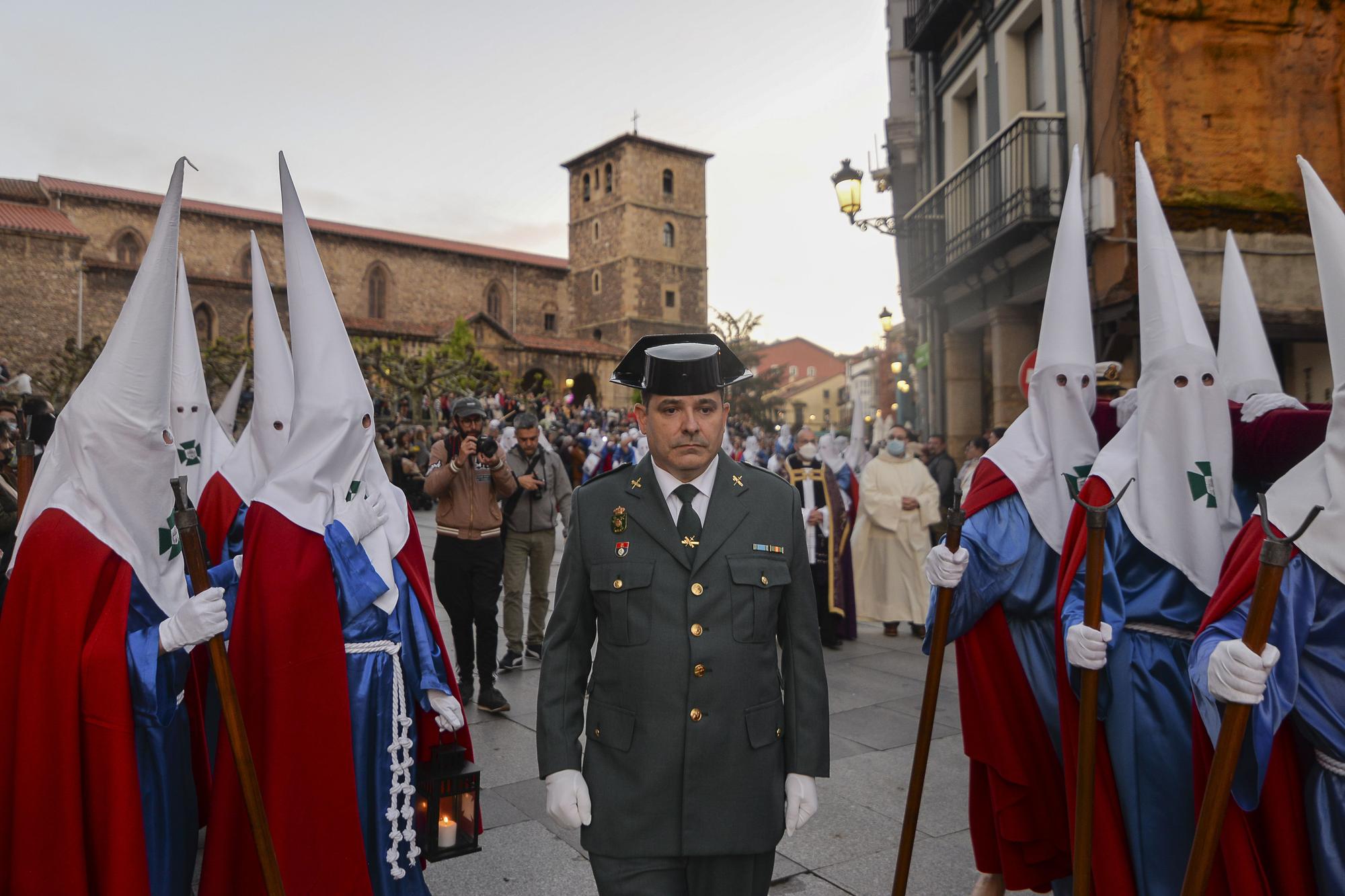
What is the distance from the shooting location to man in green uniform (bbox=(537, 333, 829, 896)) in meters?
2.31

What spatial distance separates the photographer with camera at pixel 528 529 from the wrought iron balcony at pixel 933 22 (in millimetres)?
10268

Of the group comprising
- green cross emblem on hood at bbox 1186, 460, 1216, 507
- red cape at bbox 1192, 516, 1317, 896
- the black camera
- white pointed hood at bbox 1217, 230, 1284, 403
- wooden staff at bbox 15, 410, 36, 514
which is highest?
white pointed hood at bbox 1217, 230, 1284, 403

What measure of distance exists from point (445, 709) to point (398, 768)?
0.81ft

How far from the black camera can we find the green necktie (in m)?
3.88

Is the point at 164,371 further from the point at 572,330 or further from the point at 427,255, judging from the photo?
the point at 572,330

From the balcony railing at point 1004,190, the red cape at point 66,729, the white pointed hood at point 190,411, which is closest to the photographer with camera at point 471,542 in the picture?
the white pointed hood at point 190,411

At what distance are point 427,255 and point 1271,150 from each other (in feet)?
146

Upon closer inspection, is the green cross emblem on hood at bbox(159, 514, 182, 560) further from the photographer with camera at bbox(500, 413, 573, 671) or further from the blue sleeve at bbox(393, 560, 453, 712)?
the photographer with camera at bbox(500, 413, 573, 671)

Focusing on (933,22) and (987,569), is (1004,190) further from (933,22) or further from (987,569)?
(987,569)

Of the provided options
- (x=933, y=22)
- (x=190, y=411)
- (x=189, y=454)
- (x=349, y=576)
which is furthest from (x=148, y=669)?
(x=933, y=22)

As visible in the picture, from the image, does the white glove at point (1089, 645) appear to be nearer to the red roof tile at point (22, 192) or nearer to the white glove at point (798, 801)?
the white glove at point (798, 801)

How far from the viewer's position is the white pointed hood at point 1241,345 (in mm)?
4082

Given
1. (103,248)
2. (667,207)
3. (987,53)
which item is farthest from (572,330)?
(987,53)

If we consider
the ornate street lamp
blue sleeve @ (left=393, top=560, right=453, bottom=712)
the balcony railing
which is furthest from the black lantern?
the ornate street lamp
